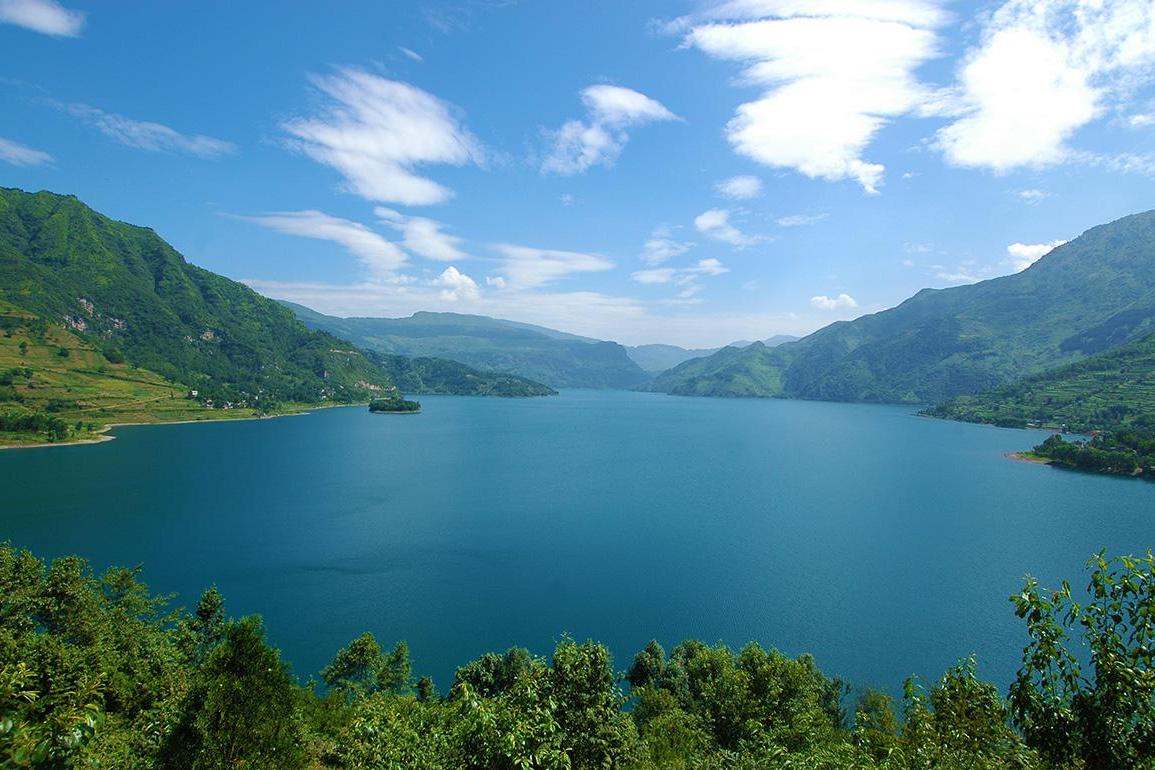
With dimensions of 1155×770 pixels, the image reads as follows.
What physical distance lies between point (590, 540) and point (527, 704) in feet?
191

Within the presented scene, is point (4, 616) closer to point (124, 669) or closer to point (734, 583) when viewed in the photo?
point (124, 669)

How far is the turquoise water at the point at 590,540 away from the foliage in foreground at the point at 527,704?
1033cm

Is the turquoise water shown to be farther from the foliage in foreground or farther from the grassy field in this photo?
the grassy field

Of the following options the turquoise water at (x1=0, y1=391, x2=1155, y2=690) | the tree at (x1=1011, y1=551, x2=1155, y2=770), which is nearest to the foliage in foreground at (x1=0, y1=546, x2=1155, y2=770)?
the tree at (x1=1011, y1=551, x2=1155, y2=770)

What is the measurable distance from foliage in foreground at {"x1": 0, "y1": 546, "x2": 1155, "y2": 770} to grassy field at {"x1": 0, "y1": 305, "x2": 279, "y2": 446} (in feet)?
418

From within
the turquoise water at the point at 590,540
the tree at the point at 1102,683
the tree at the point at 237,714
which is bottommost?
the turquoise water at the point at 590,540

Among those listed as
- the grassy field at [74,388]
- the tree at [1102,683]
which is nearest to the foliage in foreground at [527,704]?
the tree at [1102,683]

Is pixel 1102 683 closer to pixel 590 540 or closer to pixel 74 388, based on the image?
pixel 590 540

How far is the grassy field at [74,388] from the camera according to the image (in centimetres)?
13912

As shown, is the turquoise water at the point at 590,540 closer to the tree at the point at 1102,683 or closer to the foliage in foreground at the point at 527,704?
the foliage in foreground at the point at 527,704

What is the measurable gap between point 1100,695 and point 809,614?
156ft

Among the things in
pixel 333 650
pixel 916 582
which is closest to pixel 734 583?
pixel 916 582

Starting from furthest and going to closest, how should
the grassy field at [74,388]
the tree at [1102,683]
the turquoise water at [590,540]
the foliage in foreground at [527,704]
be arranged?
the grassy field at [74,388] < the turquoise water at [590,540] < the foliage in foreground at [527,704] < the tree at [1102,683]

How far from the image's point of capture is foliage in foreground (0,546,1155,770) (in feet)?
21.6
